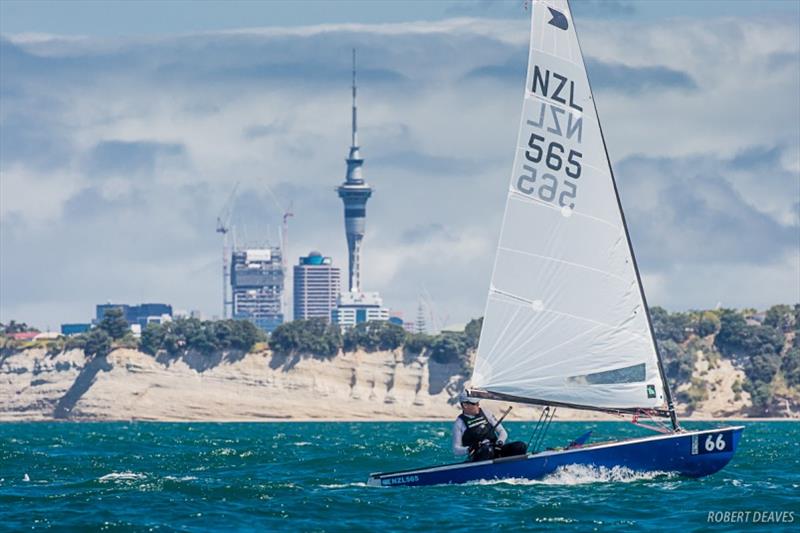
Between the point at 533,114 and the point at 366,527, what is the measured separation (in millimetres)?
11272

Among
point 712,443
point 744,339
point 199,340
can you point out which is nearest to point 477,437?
point 712,443

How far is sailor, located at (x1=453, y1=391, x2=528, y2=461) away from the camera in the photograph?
37.3m

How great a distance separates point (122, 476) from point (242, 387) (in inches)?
5833

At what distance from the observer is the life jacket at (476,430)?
37375mm

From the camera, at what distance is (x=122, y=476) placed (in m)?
44.0

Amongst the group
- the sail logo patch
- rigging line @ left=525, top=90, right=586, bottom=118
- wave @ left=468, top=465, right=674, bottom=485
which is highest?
the sail logo patch

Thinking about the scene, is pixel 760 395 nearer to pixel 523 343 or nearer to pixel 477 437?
pixel 523 343

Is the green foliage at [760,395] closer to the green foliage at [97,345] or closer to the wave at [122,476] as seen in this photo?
the green foliage at [97,345]

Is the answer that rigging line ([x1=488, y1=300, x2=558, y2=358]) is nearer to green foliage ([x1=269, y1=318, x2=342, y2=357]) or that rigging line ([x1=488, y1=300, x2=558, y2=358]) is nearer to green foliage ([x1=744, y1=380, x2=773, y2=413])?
green foliage ([x1=744, y1=380, x2=773, y2=413])

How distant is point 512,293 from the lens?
3781cm

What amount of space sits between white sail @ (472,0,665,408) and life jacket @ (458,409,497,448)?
29.5 inches

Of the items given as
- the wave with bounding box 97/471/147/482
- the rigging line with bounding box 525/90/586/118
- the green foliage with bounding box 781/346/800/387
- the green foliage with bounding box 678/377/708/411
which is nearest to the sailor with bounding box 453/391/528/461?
the rigging line with bounding box 525/90/586/118

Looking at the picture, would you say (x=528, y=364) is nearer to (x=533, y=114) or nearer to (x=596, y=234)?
(x=596, y=234)

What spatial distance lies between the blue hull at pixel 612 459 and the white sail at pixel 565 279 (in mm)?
1177
